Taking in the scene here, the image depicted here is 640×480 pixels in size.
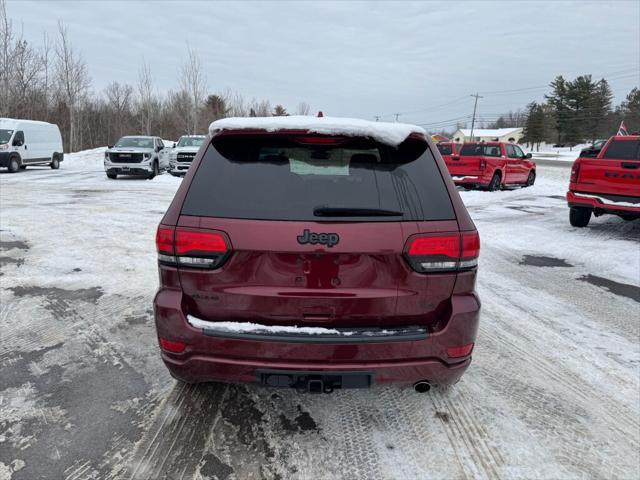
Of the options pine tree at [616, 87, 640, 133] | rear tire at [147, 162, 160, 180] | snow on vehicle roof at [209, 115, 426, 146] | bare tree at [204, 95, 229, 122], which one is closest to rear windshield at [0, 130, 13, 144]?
rear tire at [147, 162, 160, 180]

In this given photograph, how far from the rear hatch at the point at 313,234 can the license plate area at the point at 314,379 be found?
0.85 feet

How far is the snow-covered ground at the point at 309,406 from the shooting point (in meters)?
2.37

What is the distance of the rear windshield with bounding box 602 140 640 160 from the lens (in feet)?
27.2

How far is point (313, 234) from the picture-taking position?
2166mm

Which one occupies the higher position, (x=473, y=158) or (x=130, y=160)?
(x=473, y=158)

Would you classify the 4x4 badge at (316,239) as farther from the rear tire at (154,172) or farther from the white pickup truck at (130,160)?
the rear tire at (154,172)

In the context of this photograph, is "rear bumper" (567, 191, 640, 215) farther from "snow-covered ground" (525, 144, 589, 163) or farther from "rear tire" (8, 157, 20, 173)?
"snow-covered ground" (525, 144, 589, 163)

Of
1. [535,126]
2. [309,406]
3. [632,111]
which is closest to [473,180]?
[309,406]

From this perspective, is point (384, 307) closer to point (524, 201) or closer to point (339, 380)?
point (339, 380)

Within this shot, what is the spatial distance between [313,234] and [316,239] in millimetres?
30

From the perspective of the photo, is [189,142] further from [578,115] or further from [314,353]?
[578,115]

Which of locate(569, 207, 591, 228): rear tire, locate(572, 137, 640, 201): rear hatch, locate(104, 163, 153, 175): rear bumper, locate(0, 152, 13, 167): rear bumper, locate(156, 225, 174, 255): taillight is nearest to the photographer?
locate(156, 225, 174, 255): taillight

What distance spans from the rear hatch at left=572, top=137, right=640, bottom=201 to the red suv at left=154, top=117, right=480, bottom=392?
7.45m

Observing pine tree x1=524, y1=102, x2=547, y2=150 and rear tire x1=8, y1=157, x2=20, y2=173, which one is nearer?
rear tire x1=8, y1=157, x2=20, y2=173
